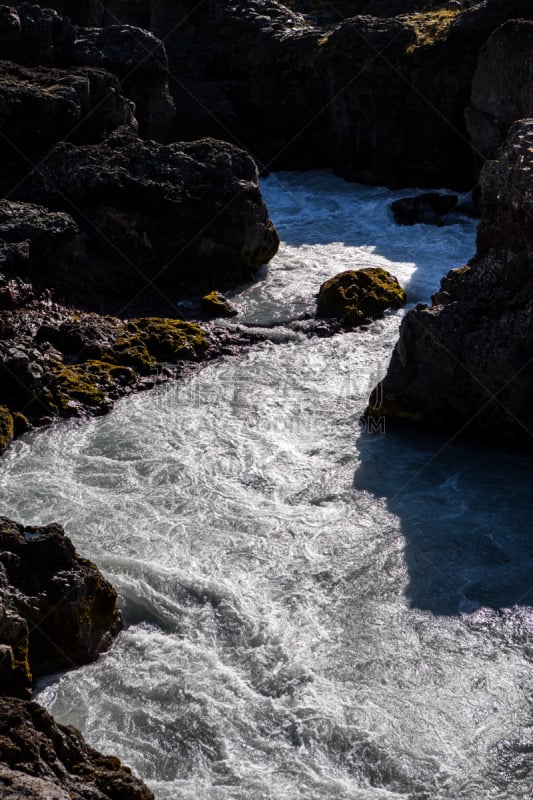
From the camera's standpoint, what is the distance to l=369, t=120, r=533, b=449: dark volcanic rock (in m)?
13.1

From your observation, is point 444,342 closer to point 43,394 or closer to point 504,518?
point 504,518

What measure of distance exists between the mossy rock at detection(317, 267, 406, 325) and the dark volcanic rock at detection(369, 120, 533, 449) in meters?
3.64

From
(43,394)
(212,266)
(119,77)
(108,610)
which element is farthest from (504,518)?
(119,77)

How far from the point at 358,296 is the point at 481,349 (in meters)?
5.20

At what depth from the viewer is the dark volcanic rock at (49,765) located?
5898mm

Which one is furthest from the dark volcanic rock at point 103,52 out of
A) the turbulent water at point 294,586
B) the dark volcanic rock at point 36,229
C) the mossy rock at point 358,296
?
the turbulent water at point 294,586

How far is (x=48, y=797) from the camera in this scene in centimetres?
581

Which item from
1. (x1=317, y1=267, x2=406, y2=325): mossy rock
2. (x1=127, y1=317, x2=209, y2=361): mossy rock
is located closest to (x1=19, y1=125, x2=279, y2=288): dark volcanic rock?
(x1=127, y1=317, x2=209, y2=361): mossy rock

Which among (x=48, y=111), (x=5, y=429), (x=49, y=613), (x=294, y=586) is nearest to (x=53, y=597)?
(x=49, y=613)

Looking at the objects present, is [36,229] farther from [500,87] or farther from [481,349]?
[500,87]

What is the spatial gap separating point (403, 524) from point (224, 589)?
259 centimetres

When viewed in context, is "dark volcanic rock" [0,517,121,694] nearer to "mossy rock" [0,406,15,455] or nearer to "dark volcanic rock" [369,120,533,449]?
"mossy rock" [0,406,15,455]

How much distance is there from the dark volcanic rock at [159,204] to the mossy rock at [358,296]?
2.26 metres

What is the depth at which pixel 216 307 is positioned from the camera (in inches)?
708
